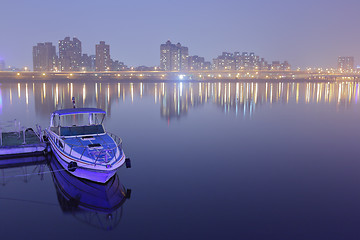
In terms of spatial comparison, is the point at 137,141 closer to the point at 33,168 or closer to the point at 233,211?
the point at 33,168

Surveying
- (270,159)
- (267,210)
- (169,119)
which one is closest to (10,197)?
(267,210)

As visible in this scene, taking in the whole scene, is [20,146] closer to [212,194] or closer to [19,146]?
[19,146]

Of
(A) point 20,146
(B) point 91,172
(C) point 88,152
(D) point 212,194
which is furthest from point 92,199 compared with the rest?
(A) point 20,146

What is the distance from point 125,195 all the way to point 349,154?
15.0m

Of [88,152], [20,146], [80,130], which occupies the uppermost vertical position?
[80,130]

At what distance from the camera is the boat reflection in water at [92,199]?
39.5 feet

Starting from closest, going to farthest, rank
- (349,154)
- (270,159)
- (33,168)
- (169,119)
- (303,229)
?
(303,229)
(33,168)
(270,159)
(349,154)
(169,119)

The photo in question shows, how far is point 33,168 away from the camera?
17.3 metres

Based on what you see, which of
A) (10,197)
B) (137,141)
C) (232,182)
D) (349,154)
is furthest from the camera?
(137,141)

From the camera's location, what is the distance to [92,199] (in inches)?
527

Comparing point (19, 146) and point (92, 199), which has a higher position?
point (19, 146)

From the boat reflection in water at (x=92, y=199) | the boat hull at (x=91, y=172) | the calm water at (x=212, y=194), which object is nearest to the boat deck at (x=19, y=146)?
the calm water at (x=212, y=194)

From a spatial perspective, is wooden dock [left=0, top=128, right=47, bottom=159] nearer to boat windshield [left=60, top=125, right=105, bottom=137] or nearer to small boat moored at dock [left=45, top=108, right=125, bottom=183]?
small boat moored at dock [left=45, top=108, right=125, bottom=183]

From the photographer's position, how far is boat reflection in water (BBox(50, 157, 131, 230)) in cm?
1203
